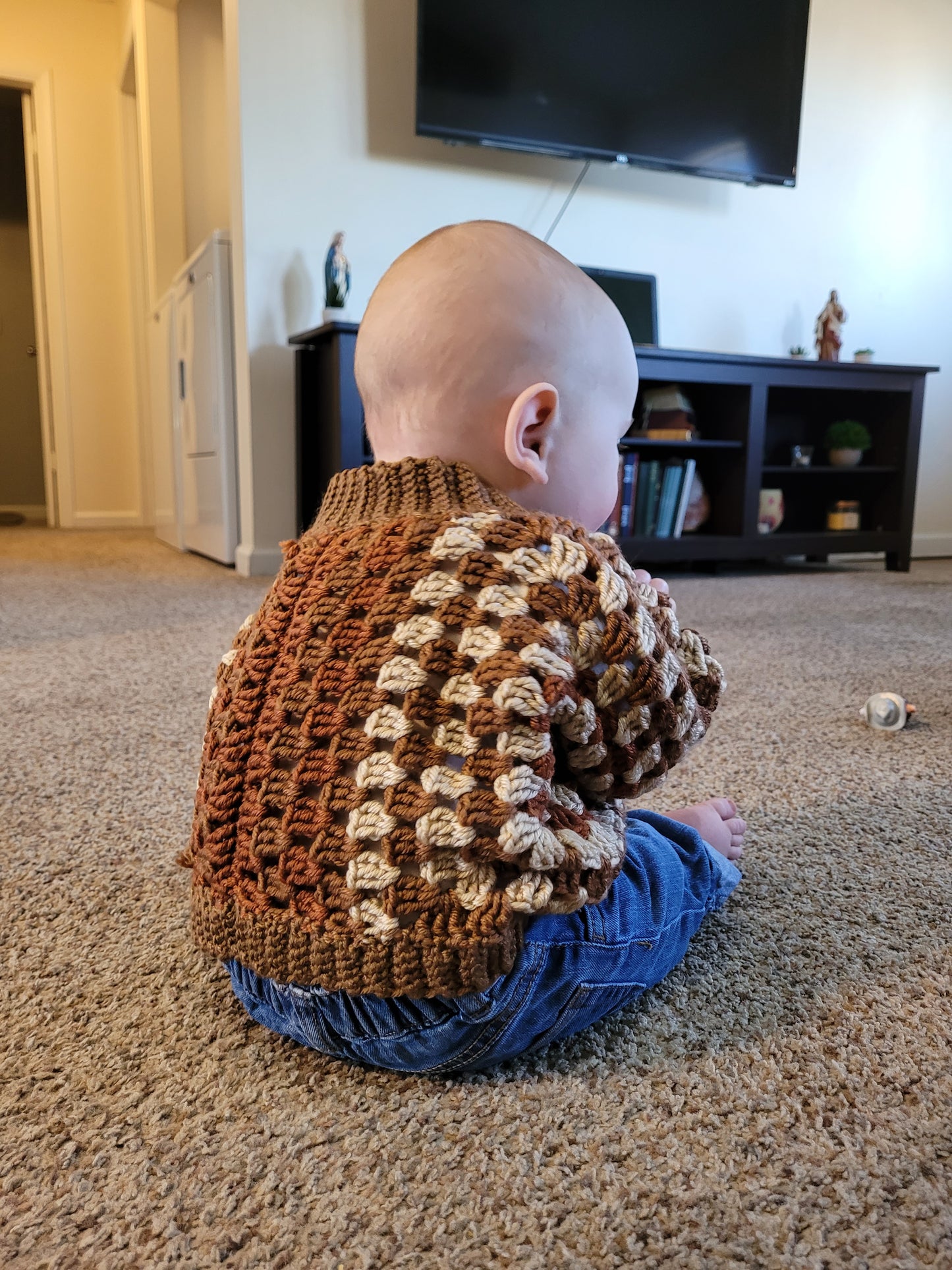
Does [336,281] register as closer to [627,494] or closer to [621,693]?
[627,494]

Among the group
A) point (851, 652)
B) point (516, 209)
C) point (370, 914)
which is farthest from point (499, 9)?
point (370, 914)

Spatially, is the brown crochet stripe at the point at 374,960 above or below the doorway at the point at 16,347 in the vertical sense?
below

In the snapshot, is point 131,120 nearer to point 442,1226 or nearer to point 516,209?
point 516,209

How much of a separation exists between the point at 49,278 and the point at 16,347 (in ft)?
4.69

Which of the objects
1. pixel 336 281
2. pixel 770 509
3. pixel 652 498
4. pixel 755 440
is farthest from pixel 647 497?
pixel 336 281

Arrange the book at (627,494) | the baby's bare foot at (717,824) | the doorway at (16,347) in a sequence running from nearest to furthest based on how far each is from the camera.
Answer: the baby's bare foot at (717,824)
the book at (627,494)
the doorway at (16,347)

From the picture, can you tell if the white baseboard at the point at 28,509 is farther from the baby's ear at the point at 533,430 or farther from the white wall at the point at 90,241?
the baby's ear at the point at 533,430

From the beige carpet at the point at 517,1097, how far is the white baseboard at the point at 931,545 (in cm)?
278

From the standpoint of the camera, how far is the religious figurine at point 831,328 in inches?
111

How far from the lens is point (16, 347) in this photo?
17.7 ft

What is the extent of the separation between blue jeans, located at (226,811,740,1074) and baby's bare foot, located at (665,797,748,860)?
149 mm

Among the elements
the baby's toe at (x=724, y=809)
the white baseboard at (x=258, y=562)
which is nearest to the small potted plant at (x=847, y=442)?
the white baseboard at (x=258, y=562)

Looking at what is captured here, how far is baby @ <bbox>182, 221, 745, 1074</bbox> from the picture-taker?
0.45 metres

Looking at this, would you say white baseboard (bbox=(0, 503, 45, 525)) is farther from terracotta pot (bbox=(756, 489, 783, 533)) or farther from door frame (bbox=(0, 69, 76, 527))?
terracotta pot (bbox=(756, 489, 783, 533))
